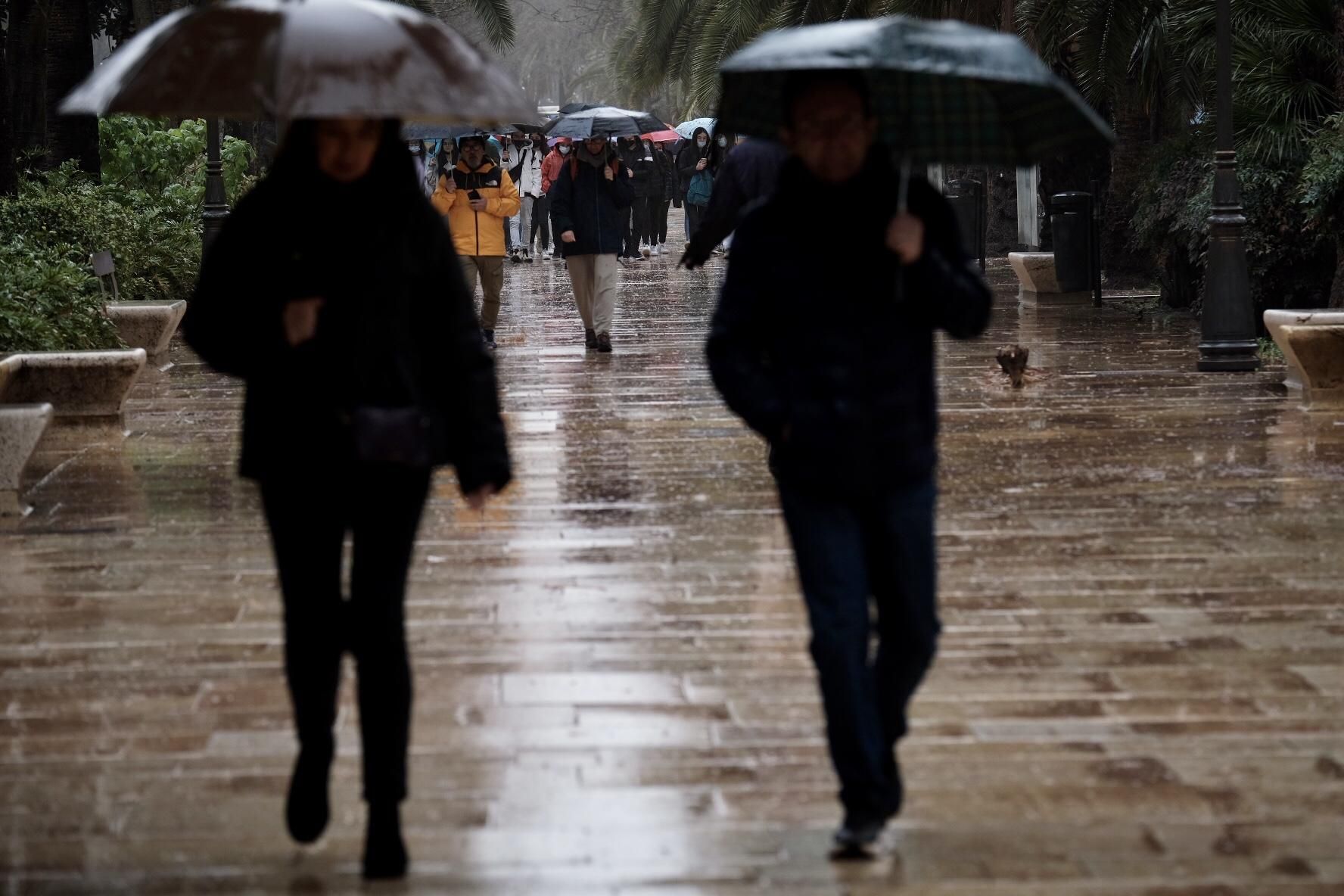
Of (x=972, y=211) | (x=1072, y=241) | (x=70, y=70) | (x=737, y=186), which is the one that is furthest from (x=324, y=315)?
(x=972, y=211)

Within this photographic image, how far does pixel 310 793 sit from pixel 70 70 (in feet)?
58.6

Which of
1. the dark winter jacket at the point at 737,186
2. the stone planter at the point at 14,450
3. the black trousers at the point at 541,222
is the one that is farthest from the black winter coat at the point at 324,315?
the black trousers at the point at 541,222

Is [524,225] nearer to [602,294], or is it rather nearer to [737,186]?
[602,294]

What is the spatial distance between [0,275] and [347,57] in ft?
29.2

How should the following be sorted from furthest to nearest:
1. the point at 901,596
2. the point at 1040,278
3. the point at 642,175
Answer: the point at 642,175
the point at 1040,278
the point at 901,596

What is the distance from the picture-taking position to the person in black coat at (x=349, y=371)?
13.7ft

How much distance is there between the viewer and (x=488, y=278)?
53.9ft

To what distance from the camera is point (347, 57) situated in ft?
13.7

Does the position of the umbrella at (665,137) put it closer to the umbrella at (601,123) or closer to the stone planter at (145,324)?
the umbrella at (601,123)

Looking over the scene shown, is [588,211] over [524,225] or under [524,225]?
over

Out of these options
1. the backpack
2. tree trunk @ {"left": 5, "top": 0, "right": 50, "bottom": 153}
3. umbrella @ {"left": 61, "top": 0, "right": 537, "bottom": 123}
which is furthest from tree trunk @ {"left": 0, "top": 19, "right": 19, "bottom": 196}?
umbrella @ {"left": 61, "top": 0, "right": 537, "bottom": 123}

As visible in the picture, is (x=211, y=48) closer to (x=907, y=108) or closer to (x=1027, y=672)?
(x=907, y=108)

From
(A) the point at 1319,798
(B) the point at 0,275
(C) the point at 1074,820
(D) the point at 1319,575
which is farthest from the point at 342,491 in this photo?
(B) the point at 0,275

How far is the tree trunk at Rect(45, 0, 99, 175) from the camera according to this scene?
2072 centimetres
